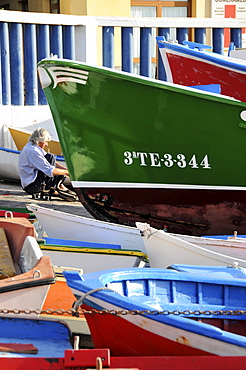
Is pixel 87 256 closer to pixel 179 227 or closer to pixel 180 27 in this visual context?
pixel 179 227

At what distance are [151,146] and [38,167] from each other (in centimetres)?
195

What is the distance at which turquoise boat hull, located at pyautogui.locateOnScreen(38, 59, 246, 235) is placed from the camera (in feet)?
21.9

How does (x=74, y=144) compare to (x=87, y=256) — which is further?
(x=74, y=144)

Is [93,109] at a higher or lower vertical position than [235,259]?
higher

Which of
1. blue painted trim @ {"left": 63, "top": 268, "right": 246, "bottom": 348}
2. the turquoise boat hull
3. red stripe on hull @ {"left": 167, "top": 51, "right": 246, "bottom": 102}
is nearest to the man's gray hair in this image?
the turquoise boat hull

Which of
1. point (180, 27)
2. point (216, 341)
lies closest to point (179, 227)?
point (216, 341)

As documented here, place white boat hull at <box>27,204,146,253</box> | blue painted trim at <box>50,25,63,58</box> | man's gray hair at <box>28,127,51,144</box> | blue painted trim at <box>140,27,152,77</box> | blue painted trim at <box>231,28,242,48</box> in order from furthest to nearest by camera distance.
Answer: blue painted trim at <box>231,28,242,48</box> → blue painted trim at <box>140,27,152,77</box> → blue painted trim at <box>50,25,63,58</box> → man's gray hair at <box>28,127,51,144</box> → white boat hull at <box>27,204,146,253</box>

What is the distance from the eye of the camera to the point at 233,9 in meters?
15.0

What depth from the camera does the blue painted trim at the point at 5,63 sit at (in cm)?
1045

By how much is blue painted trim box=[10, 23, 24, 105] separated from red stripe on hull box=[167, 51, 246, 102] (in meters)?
3.12

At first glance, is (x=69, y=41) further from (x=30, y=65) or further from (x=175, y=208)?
(x=175, y=208)

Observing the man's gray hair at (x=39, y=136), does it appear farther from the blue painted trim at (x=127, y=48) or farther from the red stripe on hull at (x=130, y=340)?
the red stripe on hull at (x=130, y=340)

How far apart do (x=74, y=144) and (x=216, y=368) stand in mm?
3973

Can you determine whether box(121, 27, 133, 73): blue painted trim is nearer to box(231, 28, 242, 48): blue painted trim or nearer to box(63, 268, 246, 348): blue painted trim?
box(231, 28, 242, 48): blue painted trim
